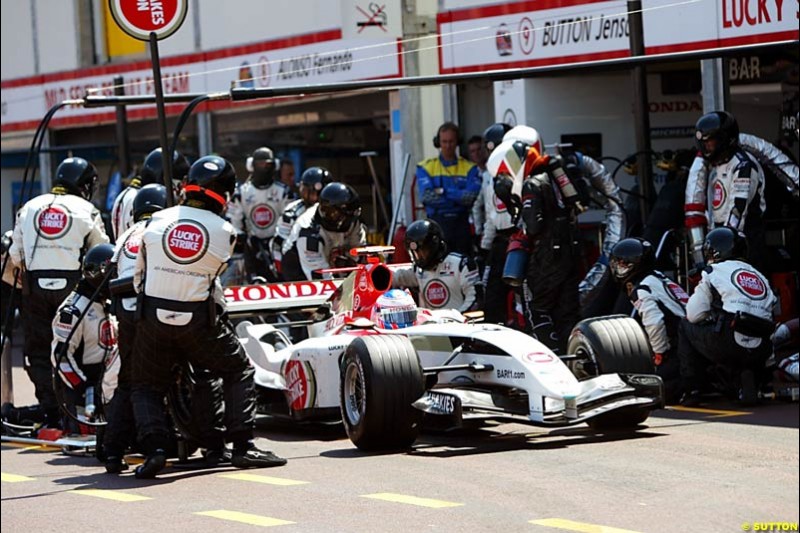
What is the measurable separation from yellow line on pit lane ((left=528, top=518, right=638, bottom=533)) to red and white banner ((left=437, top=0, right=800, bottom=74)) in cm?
759

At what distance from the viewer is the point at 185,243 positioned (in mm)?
9812

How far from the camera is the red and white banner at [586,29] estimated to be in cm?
1512

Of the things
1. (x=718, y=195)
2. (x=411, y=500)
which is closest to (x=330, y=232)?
(x=718, y=195)

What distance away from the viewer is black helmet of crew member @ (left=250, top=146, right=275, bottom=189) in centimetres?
1812

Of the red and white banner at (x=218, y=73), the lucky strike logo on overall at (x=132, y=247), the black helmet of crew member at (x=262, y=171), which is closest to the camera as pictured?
the lucky strike logo on overall at (x=132, y=247)

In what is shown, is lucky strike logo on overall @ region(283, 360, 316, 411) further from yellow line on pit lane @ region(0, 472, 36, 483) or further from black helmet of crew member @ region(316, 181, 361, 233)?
black helmet of crew member @ region(316, 181, 361, 233)

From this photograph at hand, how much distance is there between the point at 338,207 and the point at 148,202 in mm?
2733

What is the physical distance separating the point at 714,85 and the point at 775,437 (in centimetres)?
642

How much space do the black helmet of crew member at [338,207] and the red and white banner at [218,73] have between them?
336 cm

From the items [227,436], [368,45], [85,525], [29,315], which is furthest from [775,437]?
[368,45]

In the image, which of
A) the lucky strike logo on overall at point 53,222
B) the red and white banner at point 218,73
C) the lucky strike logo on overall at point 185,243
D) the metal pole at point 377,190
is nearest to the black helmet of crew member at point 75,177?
the lucky strike logo on overall at point 53,222

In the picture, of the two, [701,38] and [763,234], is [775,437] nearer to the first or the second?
[763,234]

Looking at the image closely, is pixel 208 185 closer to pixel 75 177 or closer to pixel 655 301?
pixel 75 177

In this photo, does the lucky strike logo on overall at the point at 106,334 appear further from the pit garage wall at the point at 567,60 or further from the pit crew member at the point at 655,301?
the pit garage wall at the point at 567,60
